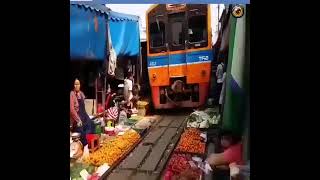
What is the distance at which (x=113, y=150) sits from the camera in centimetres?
287

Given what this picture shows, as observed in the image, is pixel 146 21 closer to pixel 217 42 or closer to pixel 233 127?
pixel 217 42

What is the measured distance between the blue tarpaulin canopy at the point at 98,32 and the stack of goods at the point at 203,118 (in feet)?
1.95

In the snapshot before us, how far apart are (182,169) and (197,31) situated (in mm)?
956

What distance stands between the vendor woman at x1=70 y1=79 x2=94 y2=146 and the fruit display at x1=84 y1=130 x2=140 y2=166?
12 centimetres

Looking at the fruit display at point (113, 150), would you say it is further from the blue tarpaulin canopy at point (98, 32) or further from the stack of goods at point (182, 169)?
the blue tarpaulin canopy at point (98, 32)

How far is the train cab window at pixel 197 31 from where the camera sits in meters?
2.87

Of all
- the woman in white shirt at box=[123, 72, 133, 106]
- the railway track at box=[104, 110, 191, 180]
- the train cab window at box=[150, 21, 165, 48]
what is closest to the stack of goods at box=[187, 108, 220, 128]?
the railway track at box=[104, 110, 191, 180]

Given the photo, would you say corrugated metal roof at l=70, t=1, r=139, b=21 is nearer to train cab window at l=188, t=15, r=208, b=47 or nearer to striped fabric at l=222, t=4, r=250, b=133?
train cab window at l=188, t=15, r=208, b=47

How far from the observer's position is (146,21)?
112 inches

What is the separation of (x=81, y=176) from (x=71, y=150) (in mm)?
187

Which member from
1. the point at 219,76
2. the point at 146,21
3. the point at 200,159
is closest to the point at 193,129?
the point at 200,159

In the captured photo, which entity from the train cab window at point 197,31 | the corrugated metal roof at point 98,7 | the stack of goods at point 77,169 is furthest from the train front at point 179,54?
the stack of goods at point 77,169

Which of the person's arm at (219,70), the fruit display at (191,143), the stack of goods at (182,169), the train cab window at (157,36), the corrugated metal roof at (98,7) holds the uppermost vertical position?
the corrugated metal roof at (98,7)

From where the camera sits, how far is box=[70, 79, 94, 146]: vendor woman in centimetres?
272
